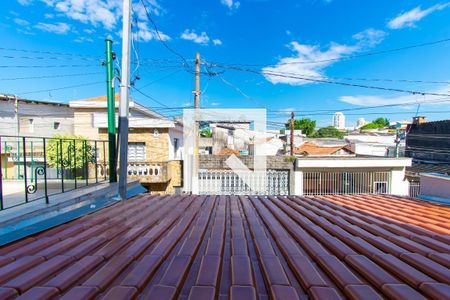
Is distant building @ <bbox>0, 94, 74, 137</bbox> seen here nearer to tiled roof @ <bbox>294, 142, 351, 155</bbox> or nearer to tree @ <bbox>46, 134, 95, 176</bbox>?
tree @ <bbox>46, 134, 95, 176</bbox>

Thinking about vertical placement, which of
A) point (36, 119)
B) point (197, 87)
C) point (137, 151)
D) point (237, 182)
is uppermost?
point (197, 87)

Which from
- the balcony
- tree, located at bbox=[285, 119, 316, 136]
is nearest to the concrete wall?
the balcony

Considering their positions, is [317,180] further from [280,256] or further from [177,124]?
[280,256]

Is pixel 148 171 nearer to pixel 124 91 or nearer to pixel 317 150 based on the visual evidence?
pixel 124 91

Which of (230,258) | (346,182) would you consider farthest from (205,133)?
(230,258)

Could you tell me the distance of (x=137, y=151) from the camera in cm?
1135

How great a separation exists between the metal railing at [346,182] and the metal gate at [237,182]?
1.30 m

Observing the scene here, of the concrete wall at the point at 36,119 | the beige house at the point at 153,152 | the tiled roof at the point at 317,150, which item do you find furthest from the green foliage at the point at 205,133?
the beige house at the point at 153,152

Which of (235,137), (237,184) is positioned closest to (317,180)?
(237,184)

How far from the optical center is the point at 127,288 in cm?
108

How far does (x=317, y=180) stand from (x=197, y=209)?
955 centimetres

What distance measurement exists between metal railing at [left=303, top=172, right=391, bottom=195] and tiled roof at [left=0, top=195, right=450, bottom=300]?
28.2 ft

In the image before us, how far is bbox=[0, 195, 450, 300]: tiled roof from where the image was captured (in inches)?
42.3

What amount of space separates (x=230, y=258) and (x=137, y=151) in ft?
36.3
